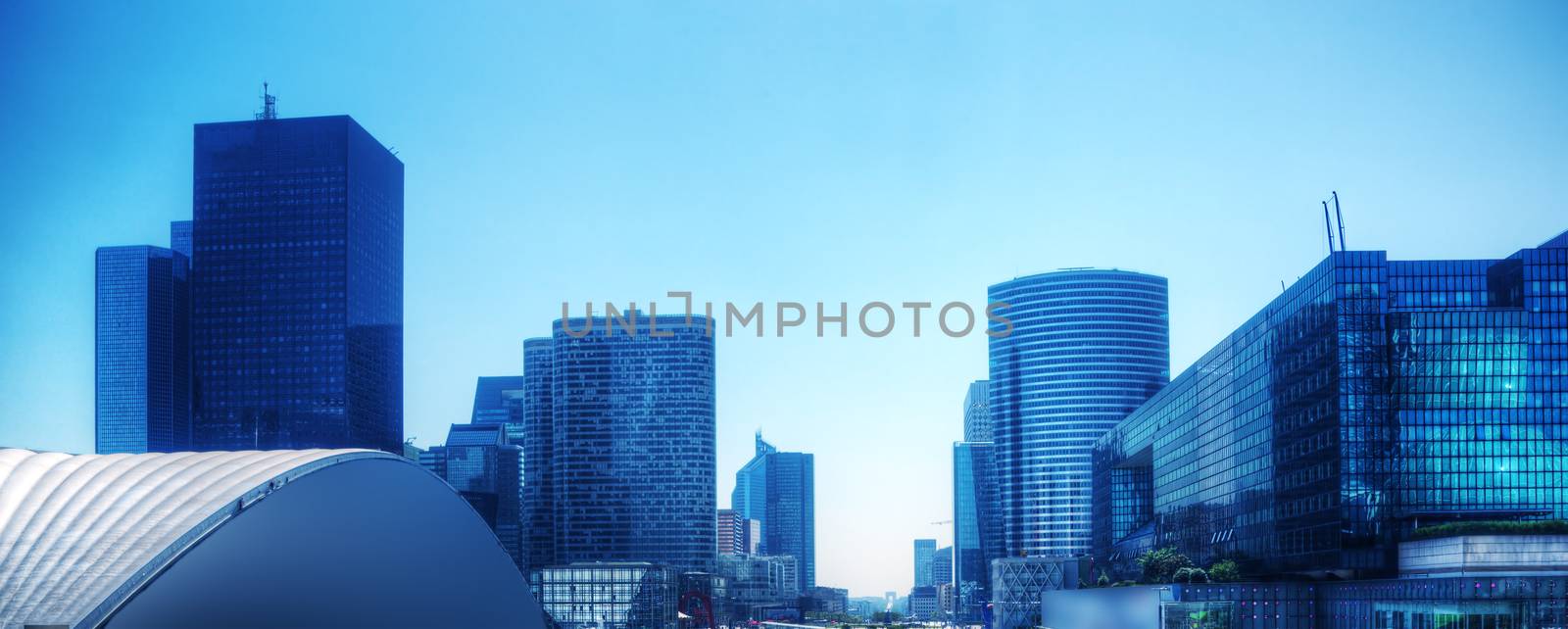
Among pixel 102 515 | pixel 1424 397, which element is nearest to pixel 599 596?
pixel 1424 397

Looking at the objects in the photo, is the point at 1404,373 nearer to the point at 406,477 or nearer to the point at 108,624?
the point at 406,477

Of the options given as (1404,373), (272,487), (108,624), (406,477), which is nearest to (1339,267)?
(1404,373)

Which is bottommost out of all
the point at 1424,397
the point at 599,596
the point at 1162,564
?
the point at 599,596

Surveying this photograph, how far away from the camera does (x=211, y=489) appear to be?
61844mm

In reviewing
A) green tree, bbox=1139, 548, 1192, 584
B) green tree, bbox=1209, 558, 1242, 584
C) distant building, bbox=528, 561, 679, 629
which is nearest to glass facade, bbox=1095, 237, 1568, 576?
green tree, bbox=1209, 558, 1242, 584

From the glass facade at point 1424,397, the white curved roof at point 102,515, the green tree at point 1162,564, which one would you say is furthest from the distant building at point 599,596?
the white curved roof at point 102,515

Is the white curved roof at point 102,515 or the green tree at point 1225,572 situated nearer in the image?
the white curved roof at point 102,515

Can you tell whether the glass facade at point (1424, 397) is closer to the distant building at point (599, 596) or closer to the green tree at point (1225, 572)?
the green tree at point (1225, 572)

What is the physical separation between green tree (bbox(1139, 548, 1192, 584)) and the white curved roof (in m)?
94.4

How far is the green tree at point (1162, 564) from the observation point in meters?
142

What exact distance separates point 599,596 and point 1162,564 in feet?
231

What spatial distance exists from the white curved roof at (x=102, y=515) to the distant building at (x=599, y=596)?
114 meters

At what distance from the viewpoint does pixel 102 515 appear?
59.6 metres

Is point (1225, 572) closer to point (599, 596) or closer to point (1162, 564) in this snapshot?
point (1162, 564)
